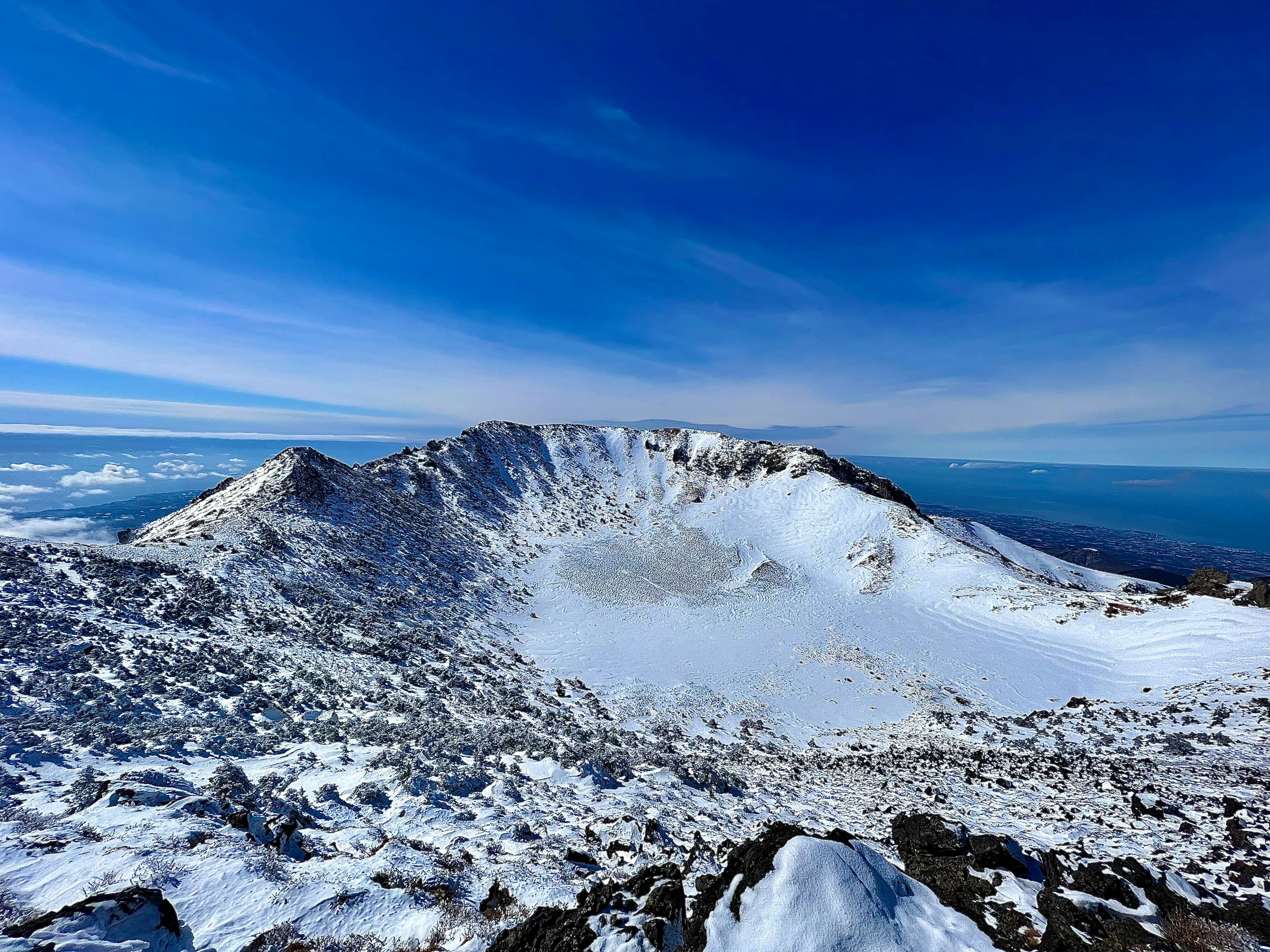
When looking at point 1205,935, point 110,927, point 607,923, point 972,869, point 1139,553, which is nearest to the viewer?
point 110,927

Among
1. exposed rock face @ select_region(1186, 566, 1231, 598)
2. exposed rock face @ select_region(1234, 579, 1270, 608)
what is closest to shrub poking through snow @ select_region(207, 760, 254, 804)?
exposed rock face @ select_region(1234, 579, 1270, 608)

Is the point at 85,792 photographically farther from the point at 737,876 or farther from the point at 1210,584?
the point at 1210,584

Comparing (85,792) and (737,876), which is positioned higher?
(737,876)

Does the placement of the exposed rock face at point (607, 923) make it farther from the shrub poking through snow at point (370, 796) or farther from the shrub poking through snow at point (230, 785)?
the shrub poking through snow at point (230, 785)

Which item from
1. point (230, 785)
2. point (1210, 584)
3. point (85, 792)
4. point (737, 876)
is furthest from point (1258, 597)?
point (85, 792)

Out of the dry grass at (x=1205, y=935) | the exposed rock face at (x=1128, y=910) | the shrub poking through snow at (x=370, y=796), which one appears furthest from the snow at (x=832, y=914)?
the shrub poking through snow at (x=370, y=796)

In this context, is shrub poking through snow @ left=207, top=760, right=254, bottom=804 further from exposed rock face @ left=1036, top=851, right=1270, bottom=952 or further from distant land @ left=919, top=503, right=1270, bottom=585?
distant land @ left=919, top=503, right=1270, bottom=585
